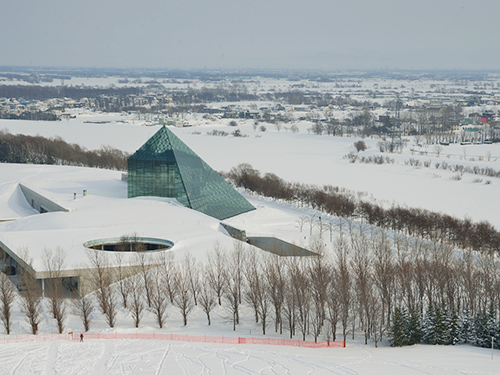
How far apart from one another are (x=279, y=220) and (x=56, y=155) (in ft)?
123

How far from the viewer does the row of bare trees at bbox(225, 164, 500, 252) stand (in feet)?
133

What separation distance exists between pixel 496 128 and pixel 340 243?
8112cm

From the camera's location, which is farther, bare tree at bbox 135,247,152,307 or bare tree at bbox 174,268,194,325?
bare tree at bbox 135,247,152,307

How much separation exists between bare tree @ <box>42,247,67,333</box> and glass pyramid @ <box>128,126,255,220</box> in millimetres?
13406

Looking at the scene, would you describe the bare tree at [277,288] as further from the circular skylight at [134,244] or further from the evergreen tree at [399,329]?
the circular skylight at [134,244]

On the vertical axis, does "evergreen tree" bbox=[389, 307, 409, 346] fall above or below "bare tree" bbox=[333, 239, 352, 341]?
below

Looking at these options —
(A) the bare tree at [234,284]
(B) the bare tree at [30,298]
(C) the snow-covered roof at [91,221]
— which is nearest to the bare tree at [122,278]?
(C) the snow-covered roof at [91,221]

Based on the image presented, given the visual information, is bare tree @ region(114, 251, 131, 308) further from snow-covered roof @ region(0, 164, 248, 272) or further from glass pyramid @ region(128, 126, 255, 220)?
glass pyramid @ region(128, 126, 255, 220)

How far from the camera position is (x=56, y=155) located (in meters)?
73.7

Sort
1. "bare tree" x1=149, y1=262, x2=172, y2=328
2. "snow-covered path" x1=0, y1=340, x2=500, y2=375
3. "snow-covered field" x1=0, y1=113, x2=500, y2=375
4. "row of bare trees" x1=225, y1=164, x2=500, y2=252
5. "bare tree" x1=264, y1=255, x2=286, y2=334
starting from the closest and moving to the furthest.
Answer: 1. "snow-covered path" x1=0, y1=340, x2=500, y2=375
2. "snow-covered field" x1=0, y1=113, x2=500, y2=375
3. "bare tree" x1=264, y1=255, x2=286, y2=334
4. "bare tree" x1=149, y1=262, x2=172, y2=328
5. "row of bare trees" x1=225, y1=164, x2=500, y2=252

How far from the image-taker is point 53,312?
28.2 metres

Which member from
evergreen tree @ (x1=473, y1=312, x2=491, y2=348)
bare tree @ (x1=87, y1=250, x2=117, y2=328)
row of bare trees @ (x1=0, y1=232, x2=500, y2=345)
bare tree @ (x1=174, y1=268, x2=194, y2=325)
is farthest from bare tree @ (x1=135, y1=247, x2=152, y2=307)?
evergreen tree @ (x1=473, y1=312, x2=491, y2=348)

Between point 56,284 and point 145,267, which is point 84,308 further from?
point 145,267

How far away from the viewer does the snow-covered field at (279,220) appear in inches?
845
